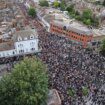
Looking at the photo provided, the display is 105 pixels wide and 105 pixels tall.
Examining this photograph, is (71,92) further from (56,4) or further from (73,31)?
(56,4)

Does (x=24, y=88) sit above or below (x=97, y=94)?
above

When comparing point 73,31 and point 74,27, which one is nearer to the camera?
point 73,31

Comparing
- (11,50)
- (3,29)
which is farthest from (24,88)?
(3,29)

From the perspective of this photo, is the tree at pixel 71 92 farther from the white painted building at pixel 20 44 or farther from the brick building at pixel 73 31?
the brick building at pixel 73 31

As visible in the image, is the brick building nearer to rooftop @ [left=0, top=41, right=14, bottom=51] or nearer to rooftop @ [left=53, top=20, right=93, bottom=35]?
rooftop @ [left=53, top=20, right=93, bottom=35]

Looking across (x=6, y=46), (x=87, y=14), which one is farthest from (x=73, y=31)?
(x=6, y=46)

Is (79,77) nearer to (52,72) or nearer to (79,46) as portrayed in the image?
(52,72)

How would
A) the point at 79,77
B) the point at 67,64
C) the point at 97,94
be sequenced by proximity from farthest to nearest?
the point at 67,64 → the point at 79,77 → the point at 97,94
